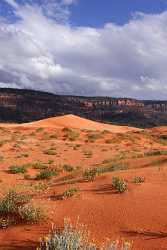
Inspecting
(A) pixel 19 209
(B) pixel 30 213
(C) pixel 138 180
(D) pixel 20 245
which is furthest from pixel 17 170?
(D) pixel 20 245

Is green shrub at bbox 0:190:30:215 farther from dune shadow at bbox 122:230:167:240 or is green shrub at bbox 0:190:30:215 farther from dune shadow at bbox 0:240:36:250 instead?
dune shadow at bbox 122:230:167:240

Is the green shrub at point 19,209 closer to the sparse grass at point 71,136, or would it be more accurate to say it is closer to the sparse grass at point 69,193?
the sparse grass at point 69,193

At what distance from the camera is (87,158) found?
28516 mm

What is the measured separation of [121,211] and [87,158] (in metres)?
19.6

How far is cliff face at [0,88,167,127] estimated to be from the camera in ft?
435

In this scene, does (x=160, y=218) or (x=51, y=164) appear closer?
(x=160, y=218)

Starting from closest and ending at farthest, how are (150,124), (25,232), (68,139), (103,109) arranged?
(25,232) → (68,139) → (150,124) → (103,109)

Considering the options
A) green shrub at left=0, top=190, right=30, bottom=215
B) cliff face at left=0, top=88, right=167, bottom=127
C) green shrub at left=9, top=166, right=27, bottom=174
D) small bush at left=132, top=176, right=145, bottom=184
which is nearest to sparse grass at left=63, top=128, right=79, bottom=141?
green shrub at left=9, top=166, right=27, bottom=174

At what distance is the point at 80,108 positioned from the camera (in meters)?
153

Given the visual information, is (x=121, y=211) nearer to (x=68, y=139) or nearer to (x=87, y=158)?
(x=87, y=158)

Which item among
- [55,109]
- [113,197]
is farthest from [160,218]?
[55,109]

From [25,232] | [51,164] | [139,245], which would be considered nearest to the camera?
[139,245]

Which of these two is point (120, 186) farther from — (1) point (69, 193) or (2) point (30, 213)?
(2) point (30, 213)

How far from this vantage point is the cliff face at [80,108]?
5221 inches
